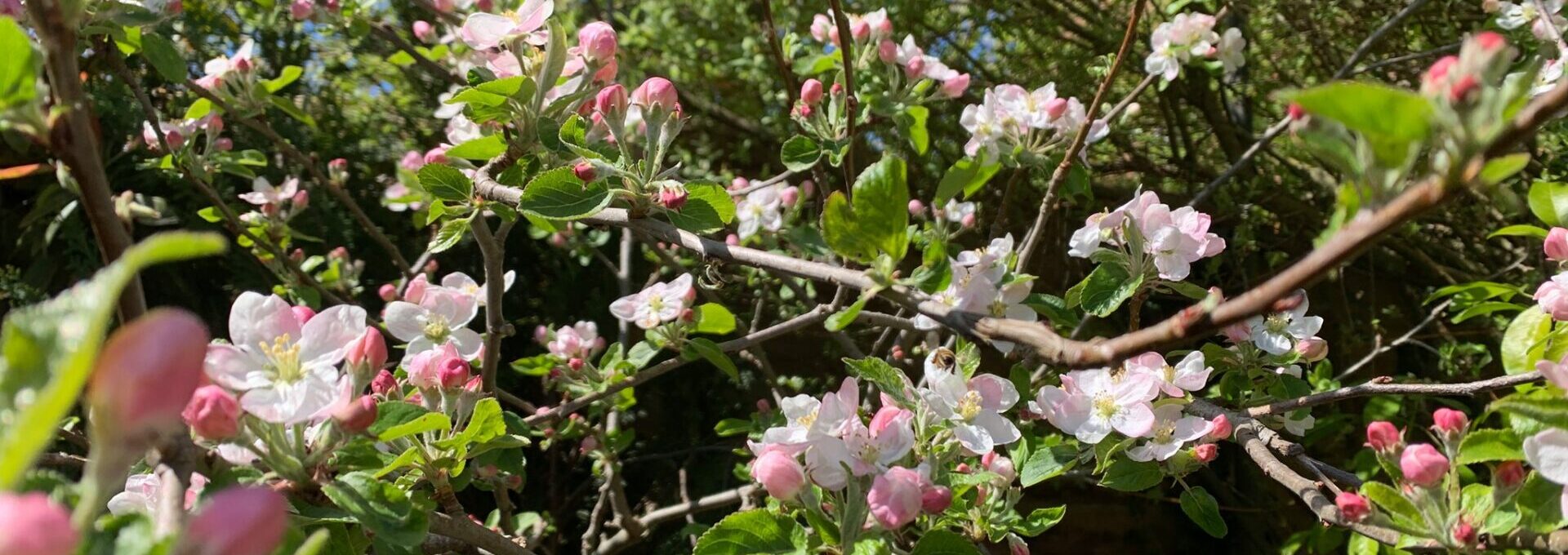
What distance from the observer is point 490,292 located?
128cm

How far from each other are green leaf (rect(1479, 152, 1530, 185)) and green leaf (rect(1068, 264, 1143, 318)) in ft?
2.04

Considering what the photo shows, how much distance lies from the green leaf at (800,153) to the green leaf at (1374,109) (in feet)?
3.44

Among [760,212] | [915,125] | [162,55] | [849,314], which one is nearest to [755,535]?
[849,314]

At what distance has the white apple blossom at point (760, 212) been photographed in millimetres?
1951

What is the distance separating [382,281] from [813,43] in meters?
1.41

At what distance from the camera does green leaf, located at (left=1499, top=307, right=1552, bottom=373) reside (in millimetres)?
1172

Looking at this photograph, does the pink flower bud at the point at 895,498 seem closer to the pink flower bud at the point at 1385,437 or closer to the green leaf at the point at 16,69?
the pink flower bud at the point at 1385,437

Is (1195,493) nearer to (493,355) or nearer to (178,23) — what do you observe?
(493,355)

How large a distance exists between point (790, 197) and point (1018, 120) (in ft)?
1.65

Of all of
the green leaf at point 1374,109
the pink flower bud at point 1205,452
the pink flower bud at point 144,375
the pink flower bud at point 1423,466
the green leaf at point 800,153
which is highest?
the green leaf at point 1374,109

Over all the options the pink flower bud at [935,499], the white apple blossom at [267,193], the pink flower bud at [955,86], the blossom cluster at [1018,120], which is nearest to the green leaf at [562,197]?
the pink flower bud at [935,499]

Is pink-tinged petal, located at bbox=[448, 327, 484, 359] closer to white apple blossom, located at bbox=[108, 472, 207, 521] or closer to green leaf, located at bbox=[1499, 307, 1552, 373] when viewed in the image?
white apple blossom, located at bbox=[108, 472, 207, 521]

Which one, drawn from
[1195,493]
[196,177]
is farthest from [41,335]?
[196,177]

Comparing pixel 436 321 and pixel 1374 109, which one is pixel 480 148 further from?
pixel 1374 109
